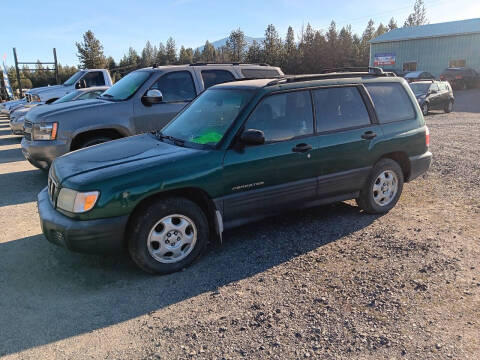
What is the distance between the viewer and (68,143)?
6.63m

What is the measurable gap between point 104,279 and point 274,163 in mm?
2046

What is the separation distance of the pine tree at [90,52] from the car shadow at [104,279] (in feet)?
154

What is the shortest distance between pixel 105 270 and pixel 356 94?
356 centimetres

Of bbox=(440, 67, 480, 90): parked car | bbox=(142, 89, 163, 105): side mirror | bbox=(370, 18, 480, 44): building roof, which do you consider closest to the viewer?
bbox=(142, 89, 163, 105): side mirror

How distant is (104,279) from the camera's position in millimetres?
3781

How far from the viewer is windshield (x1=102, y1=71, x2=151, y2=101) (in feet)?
23.2

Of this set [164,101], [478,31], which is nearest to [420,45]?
[478,31]

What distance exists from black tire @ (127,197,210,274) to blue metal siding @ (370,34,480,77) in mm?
39343

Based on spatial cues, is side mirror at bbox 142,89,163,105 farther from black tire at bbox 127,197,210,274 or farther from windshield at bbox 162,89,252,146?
black tire at bbox 127,197,210,274

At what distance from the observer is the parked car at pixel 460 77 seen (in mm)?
31000

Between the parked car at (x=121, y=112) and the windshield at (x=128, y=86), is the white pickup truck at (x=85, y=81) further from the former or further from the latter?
the parked car at (x=121, y=112)

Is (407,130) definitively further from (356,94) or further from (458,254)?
(458,254)

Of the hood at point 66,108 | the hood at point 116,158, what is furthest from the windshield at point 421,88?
the hood at point 116,158

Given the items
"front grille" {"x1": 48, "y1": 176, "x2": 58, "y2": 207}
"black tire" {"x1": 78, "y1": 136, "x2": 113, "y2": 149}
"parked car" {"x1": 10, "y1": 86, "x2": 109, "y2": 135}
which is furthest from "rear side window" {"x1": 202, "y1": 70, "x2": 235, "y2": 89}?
"parked car" {"x1": 10, "y1": 86, "x2": 109, "y2": 135}
